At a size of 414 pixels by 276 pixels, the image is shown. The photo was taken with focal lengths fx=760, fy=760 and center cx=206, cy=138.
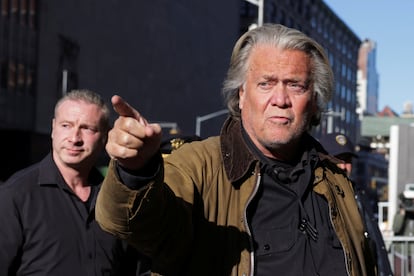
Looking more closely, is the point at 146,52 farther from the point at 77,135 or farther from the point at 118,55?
the point at 77,135

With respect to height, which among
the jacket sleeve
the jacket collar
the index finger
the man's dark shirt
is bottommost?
the man's dark shirt

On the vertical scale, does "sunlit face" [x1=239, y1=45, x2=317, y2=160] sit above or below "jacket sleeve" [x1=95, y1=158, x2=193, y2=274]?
above

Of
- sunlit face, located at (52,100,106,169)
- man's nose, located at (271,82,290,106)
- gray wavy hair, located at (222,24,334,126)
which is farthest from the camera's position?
sunlit face, located at (52,100,106,169)

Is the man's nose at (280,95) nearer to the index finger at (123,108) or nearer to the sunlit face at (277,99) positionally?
the sunlit face at (277,99)

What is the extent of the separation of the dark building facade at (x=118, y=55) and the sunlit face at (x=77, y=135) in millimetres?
32070

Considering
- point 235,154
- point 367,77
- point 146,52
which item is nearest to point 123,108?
point 235,154

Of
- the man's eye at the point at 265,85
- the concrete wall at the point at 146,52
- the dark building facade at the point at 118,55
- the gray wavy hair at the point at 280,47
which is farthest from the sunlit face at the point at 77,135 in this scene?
the concrete wall at the point at 146,52

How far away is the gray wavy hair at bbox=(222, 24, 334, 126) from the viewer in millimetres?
2609

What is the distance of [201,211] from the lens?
2.31 meters

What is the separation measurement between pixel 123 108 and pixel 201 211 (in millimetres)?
610

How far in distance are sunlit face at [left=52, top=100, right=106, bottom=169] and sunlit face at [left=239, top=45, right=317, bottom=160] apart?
1314 millimetres

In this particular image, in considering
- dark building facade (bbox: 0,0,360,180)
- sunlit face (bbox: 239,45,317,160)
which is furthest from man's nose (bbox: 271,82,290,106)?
dark building facade (bbox: 0,0,360,180)

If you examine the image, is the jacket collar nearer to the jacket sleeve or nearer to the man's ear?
the man's ear

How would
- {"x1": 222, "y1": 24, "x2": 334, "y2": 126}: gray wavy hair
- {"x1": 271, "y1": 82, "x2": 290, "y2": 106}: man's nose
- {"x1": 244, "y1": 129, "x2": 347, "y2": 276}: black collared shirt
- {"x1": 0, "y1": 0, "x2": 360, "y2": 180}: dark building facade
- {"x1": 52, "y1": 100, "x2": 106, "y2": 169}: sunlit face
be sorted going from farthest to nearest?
{"x1": 0, "y1": 0, "x2": 360, "y2": 180}: dark building facade < {"x1": 52, "y1": 100, "x2": 106, "y2": 169}: sunlit face < {"x1": 222, "y1": 24, "x2": 334, "y2": 126}: gray wavy hair < {"x1": 271, "y1": 82, "x2": 290, "y2": 106}: man's nose < {"x1": 244, "y1": 129, "x2": 347, "y2": 276}: black collared shirt
